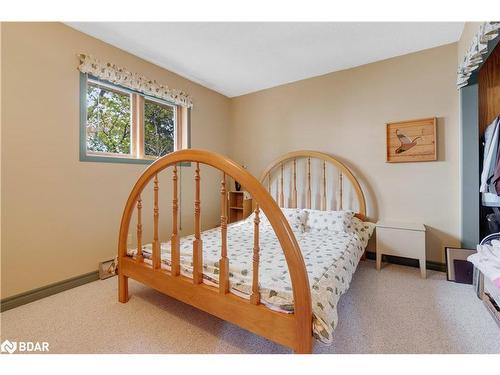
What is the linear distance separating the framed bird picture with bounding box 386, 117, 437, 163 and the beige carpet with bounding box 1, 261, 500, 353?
1.29m

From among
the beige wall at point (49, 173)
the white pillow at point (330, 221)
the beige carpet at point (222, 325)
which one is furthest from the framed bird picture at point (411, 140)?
the beige wall at point (49, 173)

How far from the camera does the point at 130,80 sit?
2.40m

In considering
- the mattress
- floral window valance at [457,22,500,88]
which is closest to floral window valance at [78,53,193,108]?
the mattress

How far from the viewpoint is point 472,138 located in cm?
212

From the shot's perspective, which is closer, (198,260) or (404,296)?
(198,260)

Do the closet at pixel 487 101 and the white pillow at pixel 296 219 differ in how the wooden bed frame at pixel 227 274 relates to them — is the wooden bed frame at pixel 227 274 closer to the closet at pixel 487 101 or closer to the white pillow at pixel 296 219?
the white pillow at pixel 296 219

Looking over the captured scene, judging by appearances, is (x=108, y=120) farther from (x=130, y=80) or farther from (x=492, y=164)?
(x=492, y=164)

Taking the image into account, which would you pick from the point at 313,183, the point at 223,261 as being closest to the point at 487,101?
the point at 313,183

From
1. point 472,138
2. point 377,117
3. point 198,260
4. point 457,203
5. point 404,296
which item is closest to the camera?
point 198,260

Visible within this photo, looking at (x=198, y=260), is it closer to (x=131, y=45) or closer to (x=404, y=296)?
(x=404, y=296)

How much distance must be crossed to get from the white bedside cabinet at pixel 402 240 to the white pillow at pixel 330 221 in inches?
12.8

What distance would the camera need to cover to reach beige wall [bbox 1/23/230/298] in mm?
1717
